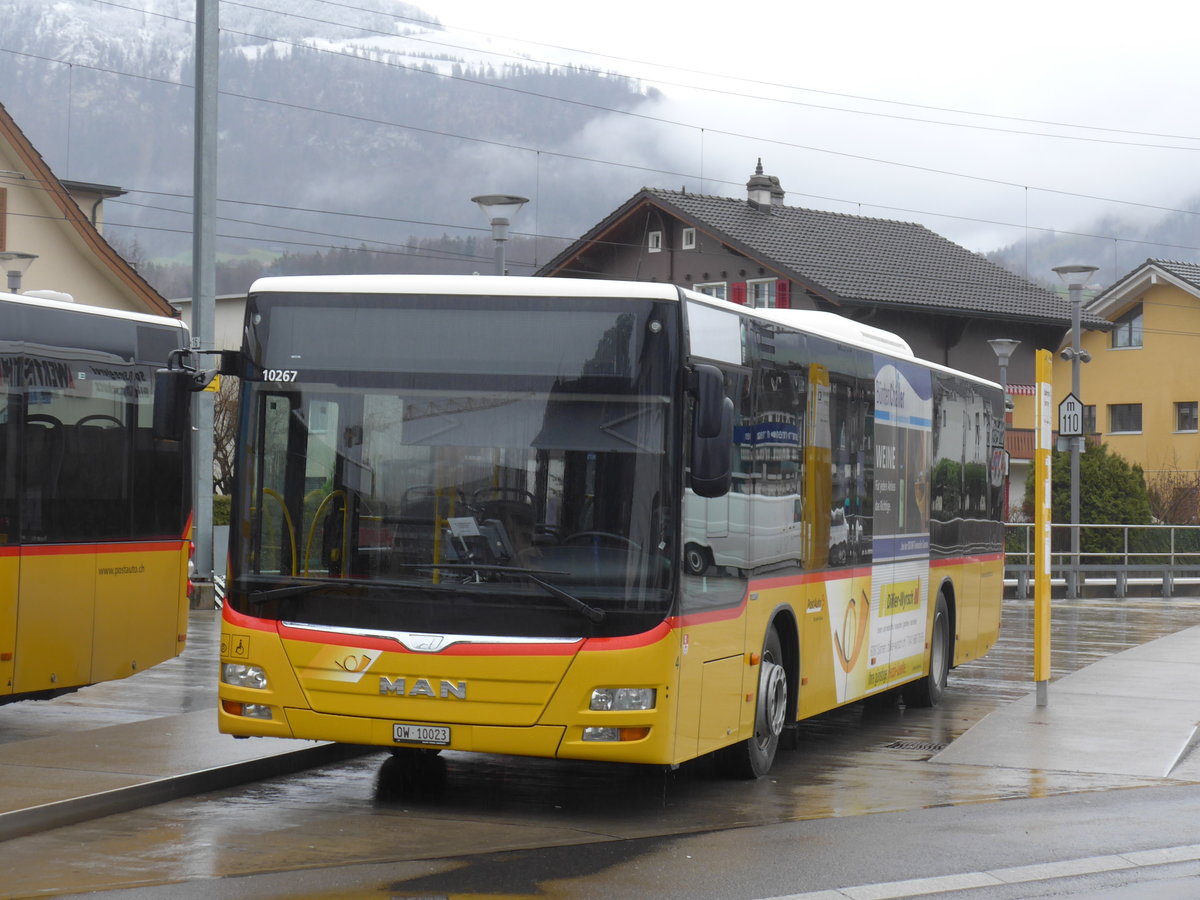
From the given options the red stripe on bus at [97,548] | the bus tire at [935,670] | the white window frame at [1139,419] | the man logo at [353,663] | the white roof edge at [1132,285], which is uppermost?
the white roof edge at [1132,285]

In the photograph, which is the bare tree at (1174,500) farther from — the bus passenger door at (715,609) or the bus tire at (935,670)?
the bus passenger door at (715,609)

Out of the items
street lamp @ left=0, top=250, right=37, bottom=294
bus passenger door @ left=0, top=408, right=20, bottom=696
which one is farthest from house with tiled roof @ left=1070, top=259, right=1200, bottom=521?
bus passenger door @ left=0, top=408, right=20, bottom=696

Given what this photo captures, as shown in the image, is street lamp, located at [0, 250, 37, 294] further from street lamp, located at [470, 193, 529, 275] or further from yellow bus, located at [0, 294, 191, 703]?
yellow bus, located at [0, 294, 191, 703]

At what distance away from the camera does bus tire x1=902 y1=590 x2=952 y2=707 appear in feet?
51.2

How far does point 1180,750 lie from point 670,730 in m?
5.10

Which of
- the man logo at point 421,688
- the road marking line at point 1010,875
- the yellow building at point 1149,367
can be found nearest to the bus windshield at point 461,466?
the man logo at point 421,688

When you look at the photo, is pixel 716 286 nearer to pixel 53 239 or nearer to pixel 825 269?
pixel 825 269

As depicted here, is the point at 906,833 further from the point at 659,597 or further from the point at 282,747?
the point at 282,747

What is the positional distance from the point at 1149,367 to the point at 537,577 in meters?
55.6

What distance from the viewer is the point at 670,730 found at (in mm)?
9422

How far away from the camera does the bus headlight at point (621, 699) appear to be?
9.30 meters

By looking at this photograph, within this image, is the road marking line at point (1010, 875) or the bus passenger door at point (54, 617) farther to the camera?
the bus passenger door at point (54, 617)

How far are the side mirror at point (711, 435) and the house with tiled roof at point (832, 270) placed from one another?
42.7 m

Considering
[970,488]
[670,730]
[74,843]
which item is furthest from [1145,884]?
[970,488]
